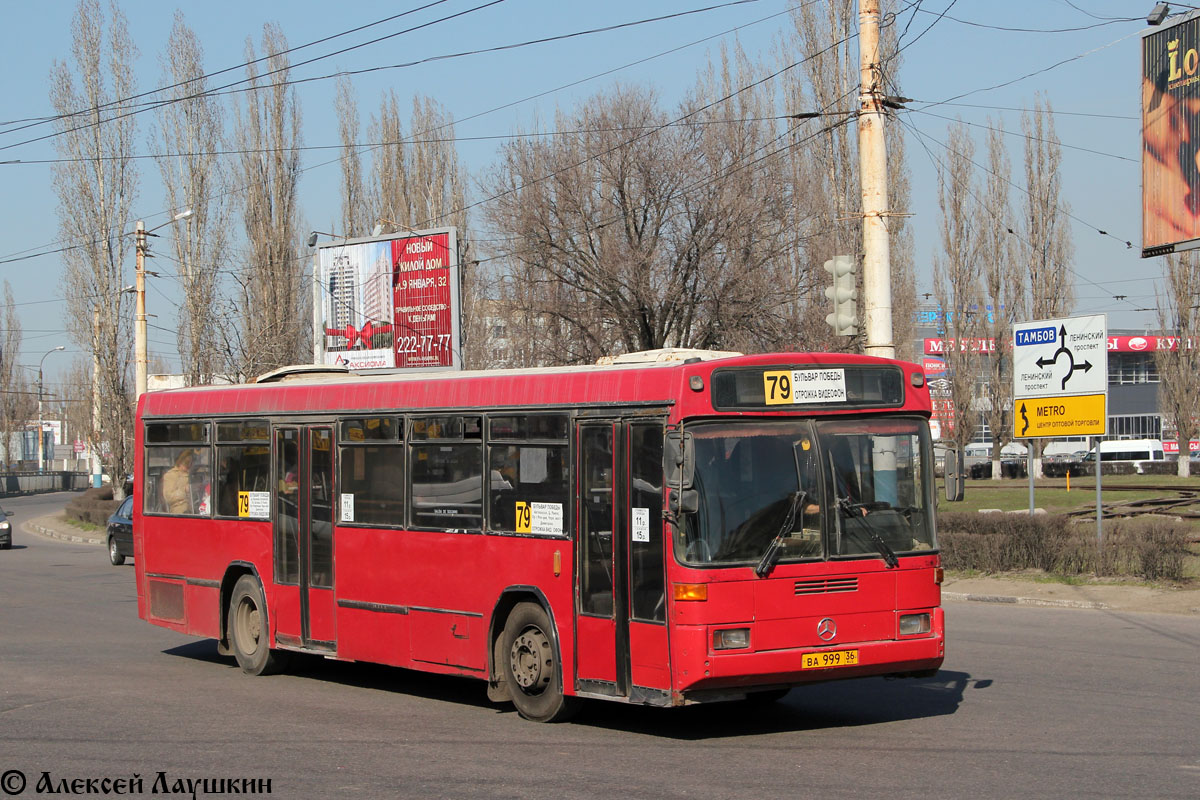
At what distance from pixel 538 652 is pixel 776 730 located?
1.80 meters

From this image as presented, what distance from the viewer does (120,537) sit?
28.4m

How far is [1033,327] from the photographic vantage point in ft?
70.5

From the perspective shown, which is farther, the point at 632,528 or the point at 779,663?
the point at 632,528

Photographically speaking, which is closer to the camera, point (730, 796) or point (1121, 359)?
point (730, 796)

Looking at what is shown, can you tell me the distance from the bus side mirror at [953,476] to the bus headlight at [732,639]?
202cm

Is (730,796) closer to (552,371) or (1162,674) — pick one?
(552,371)

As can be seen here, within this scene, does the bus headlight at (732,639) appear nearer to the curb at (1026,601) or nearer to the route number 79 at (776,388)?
the route number 79 at (776,388)

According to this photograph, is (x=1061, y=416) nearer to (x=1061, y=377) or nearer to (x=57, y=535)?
(x=1061, y=377)

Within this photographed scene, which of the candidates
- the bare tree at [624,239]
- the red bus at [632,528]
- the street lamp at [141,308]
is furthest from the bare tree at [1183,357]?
the red bus at [632,528]

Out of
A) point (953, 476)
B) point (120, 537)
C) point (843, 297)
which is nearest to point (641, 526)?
point (953, 476)

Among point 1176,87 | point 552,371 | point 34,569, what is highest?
point 1176,87

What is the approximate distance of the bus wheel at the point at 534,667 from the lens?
9.80 m

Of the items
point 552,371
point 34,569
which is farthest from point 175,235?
point 552,371

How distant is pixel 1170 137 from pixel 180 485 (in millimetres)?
17496
